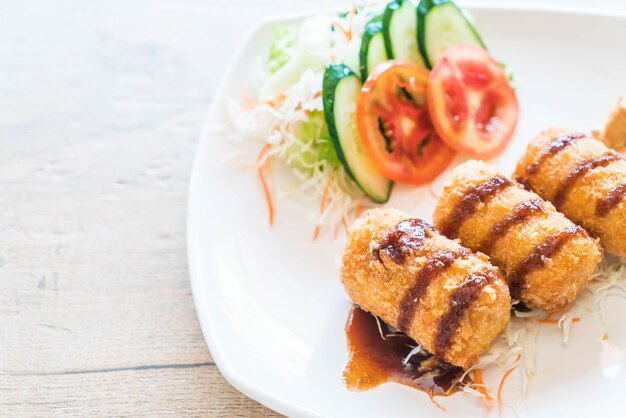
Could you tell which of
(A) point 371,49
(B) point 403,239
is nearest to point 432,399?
(B) point 403,239

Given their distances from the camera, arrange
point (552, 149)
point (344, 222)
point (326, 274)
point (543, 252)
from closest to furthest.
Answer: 1. point (543, 252)
2. point (552, 149)
3. point (326, 274)
4. point (344, 222)

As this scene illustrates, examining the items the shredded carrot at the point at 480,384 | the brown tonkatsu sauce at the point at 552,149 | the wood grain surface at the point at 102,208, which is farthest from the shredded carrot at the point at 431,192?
the wood grain surface at the point at 102,208

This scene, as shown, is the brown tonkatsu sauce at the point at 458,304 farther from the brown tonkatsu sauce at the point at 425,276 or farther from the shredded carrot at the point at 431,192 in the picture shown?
the shredded carrot at the point at 431,192

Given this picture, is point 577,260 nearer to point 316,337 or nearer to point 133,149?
point 316,337

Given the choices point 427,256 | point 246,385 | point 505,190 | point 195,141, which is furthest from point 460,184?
point 195,141

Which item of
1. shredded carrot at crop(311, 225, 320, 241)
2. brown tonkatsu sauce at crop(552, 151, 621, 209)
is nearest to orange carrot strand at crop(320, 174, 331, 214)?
shredded carrot at crop(311, 225, 320, 241)

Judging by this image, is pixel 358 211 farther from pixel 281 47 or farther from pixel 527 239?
pixel 281 47

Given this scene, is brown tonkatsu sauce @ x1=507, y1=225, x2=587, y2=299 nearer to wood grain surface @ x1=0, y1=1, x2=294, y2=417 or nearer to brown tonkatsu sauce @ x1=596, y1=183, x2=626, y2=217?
A: brown tonkatsu sauce @ x1=596, y1=183, x2=626, y2=217
